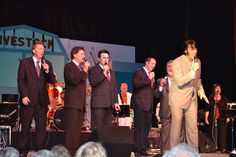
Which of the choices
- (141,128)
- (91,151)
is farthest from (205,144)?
(91,151)

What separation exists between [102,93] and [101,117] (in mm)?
331

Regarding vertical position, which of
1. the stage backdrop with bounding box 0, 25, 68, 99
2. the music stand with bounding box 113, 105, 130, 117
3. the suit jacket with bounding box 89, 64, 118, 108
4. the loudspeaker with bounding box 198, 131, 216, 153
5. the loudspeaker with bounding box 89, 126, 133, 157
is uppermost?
the stage backdrop with bounding box 0, 25, 68, 99

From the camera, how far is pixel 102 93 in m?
7.13

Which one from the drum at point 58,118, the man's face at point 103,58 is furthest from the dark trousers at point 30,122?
the drum at point 58,118

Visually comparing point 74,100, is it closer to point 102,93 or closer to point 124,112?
point 102,93

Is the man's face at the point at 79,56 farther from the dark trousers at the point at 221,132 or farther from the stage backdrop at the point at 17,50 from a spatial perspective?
the dark trousers at the point at 221,132

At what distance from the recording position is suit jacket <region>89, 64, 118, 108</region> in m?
7.07

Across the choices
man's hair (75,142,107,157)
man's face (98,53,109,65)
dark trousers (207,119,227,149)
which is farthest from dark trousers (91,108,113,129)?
dark trousers (207,119,227,149)

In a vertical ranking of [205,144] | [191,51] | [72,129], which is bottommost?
[205,144]

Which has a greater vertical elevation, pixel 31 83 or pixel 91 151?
pixel 31 83

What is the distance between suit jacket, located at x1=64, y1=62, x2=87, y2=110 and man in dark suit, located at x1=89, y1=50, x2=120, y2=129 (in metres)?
0.22

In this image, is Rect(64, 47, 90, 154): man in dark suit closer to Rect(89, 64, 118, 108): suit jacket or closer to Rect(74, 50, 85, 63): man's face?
Rect(74, 50, 85, 63): man's face

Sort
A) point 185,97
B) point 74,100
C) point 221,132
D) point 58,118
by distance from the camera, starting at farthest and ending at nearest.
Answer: point 221,132 → point 58,118 → point 74,100 → point 185,97

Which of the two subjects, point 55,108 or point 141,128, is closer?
point 141,128
